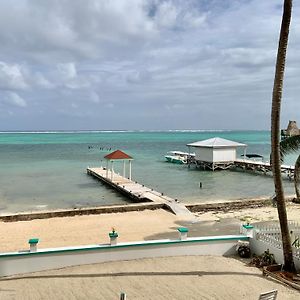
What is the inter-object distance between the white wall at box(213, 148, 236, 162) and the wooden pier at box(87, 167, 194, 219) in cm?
1313

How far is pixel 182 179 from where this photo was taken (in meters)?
38.1

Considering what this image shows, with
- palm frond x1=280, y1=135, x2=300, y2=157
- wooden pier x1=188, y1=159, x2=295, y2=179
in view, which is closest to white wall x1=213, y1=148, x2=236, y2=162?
wooden pier x1=188, y1=159, x2=295, y2=179

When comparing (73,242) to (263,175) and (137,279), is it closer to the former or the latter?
(137,279)

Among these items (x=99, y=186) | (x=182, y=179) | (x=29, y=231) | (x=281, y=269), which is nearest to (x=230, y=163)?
(x=182, y=179)

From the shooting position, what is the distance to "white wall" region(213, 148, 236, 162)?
45.0 m

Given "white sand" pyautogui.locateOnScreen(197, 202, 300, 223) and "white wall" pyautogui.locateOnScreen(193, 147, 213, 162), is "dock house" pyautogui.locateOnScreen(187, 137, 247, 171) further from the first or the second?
"white sand" pyautogui.locateOnScreen(197, 202, 300, 223)

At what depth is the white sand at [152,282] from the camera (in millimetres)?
9047

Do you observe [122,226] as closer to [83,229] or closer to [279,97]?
[83,229]

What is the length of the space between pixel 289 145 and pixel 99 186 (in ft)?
78.1

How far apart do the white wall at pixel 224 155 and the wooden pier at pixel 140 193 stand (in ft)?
43.1

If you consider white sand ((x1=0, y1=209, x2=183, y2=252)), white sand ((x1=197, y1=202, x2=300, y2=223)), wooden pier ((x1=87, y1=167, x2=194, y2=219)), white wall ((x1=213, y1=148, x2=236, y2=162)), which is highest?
white wall ((x1=213, y1=148, x2=236, y2=162))

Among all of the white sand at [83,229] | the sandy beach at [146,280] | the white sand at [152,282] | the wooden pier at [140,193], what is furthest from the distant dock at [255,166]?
the white sand at [152,282]

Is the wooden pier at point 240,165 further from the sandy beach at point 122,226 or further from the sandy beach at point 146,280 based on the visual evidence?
the sandy beach at point 146,280

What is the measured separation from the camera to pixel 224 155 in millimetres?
45469
